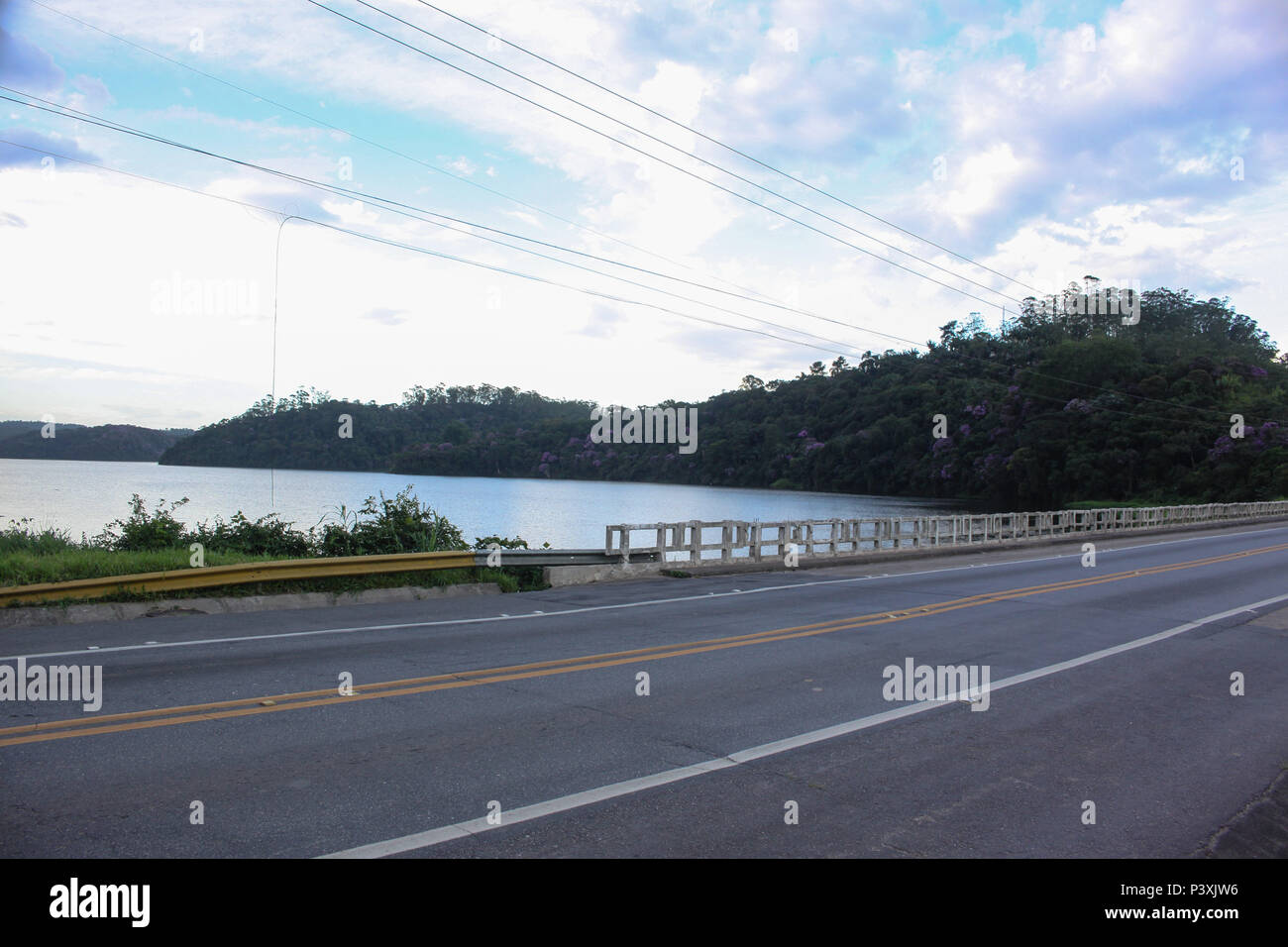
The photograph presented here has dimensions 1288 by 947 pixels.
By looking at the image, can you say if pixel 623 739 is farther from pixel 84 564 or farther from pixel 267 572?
pixel 84 564

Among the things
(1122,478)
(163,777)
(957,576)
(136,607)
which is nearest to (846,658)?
(163,777)

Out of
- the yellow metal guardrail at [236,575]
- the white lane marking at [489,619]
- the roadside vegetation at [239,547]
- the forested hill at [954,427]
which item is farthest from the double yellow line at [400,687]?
the forested hill at [954,427]

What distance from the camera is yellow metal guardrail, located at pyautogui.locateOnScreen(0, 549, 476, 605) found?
1102 cm

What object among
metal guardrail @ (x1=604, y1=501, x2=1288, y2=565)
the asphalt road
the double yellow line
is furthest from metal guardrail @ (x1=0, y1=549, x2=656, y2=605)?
the double yellow line

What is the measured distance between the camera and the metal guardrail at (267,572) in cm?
1107

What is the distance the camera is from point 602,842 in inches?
189

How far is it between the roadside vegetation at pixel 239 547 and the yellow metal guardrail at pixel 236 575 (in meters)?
0.13

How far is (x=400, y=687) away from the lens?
8.13 metres

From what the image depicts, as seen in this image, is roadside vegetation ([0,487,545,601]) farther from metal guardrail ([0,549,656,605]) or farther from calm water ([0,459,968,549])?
calm water ([0,459,968,549])

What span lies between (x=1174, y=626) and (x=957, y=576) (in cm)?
754

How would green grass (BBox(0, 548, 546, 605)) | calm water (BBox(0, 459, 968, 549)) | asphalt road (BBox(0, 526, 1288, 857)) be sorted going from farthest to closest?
calm water (BBox(0, 459, 968, 549))
green grass (BBox(0, 548, 546, 605))
asphalt road (BBox(0, 526, 1288, 857))

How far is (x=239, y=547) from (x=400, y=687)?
30.2 feet

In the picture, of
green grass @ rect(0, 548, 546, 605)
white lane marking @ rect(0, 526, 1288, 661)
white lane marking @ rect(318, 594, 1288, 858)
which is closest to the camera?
white lane marking @ rect(318, 594, 1288, 858)

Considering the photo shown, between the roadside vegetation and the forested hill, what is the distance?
237 ft
